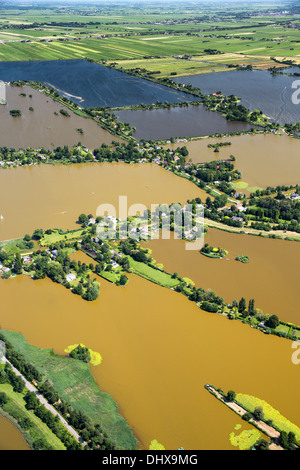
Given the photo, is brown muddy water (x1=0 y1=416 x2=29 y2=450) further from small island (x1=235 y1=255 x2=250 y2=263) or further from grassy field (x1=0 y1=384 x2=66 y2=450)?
small island (x1=235 y1=255 x2=250 y2=263)

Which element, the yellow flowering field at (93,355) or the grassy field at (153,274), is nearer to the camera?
the yellow flowering field at (93,355)

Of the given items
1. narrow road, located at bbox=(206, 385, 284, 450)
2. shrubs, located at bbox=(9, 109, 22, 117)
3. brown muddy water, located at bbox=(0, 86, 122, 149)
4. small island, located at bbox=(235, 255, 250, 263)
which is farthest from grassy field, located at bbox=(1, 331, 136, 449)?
shrubs, located at bbox=(9, 109, 22, 117)

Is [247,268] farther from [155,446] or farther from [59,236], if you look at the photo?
[155,446]

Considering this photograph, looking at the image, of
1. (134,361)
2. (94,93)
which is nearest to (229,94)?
(94,93)

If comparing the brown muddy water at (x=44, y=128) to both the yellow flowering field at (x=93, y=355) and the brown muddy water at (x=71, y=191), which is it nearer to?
the brown muddy water at (x=71, y=191)

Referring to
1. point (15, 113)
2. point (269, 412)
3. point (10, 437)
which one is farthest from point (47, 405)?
point (15, 113)

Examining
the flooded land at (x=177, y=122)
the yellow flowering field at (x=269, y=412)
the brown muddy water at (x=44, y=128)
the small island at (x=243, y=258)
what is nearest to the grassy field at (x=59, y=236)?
the small island at (x=243, y=258)
